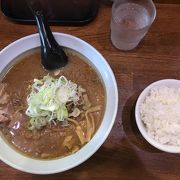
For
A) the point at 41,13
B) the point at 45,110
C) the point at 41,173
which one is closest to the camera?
the point at 41,173

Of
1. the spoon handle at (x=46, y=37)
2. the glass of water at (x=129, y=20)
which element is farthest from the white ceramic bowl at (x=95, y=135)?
the glass of water at (x=129, y=20)

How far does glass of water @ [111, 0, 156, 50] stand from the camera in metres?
1.11

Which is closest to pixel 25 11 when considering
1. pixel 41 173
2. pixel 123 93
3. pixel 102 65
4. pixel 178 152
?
pixel 102 65

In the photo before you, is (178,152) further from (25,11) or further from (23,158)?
(25,11)

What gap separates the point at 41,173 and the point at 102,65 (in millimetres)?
423

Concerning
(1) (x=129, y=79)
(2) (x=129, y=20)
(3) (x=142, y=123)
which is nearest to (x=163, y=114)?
(3) (x=142, y=123)

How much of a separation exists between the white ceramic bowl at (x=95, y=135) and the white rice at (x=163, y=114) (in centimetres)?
12

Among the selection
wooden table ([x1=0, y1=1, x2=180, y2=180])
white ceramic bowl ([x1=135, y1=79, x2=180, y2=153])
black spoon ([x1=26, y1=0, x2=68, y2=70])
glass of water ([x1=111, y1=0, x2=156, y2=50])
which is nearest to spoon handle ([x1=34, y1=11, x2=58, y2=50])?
black spoon ([x1=26, y1=0, x2=68, y2=70])

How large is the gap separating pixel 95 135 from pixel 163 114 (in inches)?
9.9

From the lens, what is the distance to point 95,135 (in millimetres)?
984

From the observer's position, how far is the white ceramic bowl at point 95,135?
3.07 feet

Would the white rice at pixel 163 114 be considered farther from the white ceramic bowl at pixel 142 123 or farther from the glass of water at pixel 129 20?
the glass of water at pixel 129 20

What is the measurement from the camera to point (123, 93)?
111 cm

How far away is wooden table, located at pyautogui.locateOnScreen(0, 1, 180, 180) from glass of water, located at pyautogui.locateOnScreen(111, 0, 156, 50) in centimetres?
5
